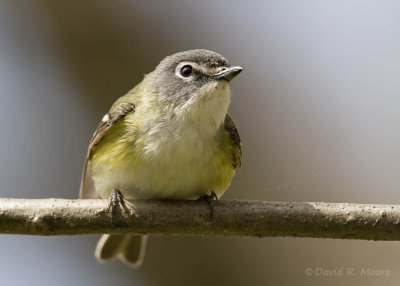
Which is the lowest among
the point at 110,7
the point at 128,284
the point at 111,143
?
the point at 128,284

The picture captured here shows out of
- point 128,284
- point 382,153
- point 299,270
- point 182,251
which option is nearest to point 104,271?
point 128,284

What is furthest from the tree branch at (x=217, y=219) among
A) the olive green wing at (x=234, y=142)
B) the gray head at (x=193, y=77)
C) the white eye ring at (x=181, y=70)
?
the white eye ring at (x=181, y=70)

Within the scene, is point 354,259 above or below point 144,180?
below

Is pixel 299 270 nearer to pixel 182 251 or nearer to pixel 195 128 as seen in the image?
pixel 182 251

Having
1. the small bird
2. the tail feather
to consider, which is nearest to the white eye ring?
the small bird

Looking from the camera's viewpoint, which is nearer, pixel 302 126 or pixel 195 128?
pixel 195 128

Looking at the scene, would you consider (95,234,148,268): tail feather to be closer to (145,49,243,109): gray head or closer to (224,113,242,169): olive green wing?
(224,113,242,169): olive green wing

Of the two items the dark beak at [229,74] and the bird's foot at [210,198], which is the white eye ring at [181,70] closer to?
the dark beak at [229,74]
